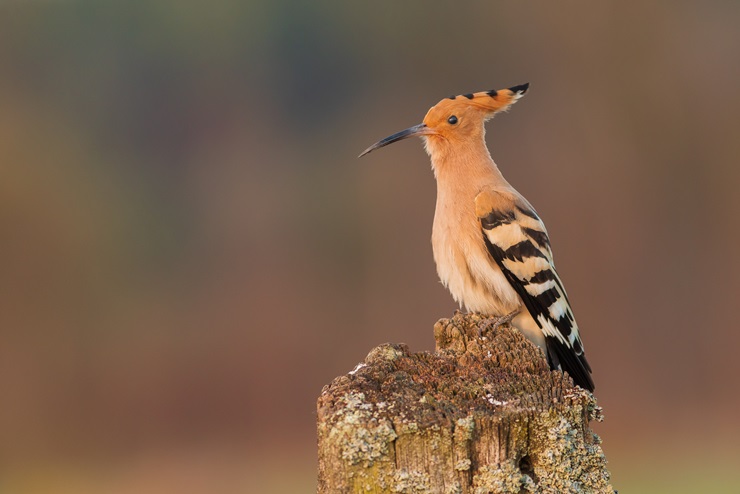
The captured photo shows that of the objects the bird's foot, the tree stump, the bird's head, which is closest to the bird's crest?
the bird's head

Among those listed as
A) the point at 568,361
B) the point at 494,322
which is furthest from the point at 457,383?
the point at 568,361

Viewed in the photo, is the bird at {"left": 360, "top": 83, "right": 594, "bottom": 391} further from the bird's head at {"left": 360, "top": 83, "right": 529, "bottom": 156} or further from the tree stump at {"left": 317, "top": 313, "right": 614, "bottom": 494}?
the tree stump at {"left": 317, "top": 313, "right": 614, "bottom": 494}

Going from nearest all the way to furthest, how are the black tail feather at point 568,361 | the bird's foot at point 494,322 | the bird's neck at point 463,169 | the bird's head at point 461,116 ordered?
the bird's foot at point 494,322, the black tail feather at point 568,361, the bird's neck at point 463,169, the bird's head at point 461,116

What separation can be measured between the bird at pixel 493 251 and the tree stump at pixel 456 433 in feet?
3.34

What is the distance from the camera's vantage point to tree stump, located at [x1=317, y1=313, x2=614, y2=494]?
1420mm

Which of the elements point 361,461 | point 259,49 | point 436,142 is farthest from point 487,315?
point 259,49

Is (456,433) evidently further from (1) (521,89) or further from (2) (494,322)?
(1) (521,89)

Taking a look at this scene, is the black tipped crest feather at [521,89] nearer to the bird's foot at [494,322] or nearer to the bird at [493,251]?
the bird at [493,251]

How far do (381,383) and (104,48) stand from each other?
532 cm

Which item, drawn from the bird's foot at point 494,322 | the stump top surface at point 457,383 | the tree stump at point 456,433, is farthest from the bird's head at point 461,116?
the tree stump at point 456,433

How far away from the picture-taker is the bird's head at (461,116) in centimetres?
303

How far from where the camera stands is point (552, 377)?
5.28 ft

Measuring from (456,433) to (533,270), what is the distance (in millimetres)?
1371

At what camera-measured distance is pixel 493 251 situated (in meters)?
2.79
